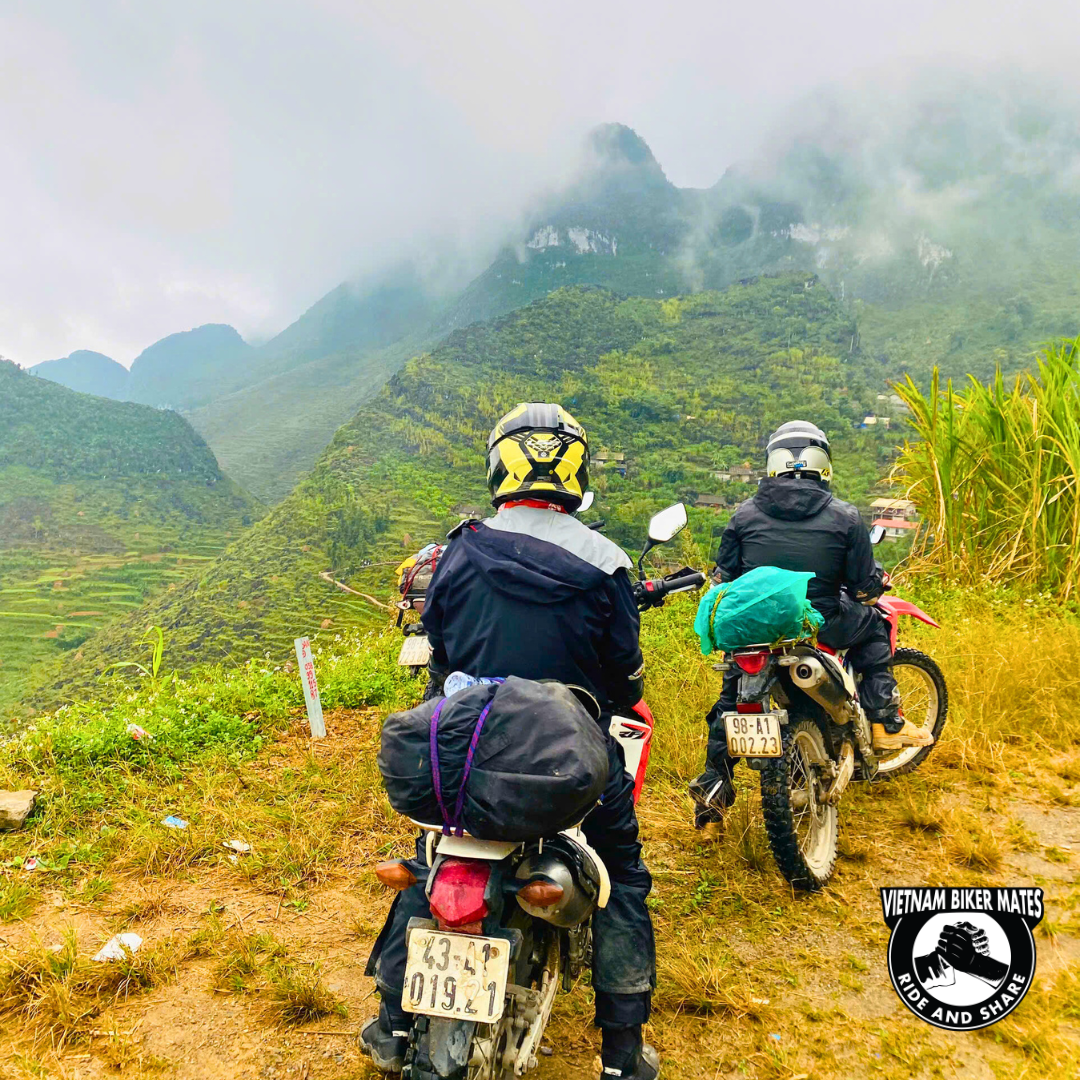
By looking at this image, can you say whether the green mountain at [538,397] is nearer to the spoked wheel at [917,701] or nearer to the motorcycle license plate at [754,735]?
the spoked wheel at [917,701]

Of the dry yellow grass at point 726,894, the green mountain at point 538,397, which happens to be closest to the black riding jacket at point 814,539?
the dry yellow grass at point 726,894

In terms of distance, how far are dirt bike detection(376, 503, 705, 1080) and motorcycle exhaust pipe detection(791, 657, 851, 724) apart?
152cm

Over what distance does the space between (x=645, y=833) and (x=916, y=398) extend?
6.36 meters

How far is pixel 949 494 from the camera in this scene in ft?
25.1

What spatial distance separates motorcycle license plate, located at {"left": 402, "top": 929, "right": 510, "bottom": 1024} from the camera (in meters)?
1.57

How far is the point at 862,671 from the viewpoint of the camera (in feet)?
12.3

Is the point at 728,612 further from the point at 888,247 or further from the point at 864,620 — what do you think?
the point at 888,247

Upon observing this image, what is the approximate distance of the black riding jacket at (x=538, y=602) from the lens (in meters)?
2.02

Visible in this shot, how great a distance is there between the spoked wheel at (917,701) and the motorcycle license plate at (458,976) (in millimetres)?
3154

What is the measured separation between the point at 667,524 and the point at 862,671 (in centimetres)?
163

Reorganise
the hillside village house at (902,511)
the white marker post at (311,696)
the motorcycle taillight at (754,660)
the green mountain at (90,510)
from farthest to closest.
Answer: the green mountain at (90,510)
the hillside village house at (902,511)
the white marker post at (311,696)
the motorcycle taillight at (754,660)

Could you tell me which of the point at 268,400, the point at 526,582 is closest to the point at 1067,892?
the point at 526,582

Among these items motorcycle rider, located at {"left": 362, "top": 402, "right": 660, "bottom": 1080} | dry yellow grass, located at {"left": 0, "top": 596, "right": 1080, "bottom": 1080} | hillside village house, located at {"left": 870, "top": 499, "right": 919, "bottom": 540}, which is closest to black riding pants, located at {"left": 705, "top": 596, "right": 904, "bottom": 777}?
dry yellow grass, located at {"left": 0, "top": 596, "right": 1080, "bottom": 1080}
